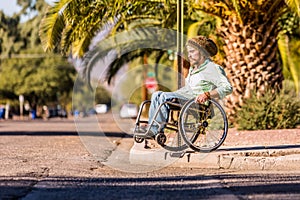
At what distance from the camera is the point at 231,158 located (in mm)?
9039

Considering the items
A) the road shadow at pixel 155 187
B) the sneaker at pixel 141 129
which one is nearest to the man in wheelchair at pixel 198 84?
the sneaker at pixel 141 129

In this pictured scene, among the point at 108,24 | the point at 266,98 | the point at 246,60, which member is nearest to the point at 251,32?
the point at 246,60

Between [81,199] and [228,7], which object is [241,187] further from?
[228,7]

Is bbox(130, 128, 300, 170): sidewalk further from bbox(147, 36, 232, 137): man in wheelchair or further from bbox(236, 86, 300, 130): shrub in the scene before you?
bbox(236, 86, 300, 130): shrub

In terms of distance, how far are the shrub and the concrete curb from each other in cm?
624

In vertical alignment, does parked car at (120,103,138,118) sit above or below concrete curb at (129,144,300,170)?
above

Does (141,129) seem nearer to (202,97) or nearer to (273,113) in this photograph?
(202,97)

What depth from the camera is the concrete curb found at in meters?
8.97

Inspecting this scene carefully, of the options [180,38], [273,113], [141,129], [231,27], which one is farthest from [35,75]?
[141,129]

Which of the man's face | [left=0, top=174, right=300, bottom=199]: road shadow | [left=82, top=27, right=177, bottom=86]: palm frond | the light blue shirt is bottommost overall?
[left=0, top=174, right=300, bottom=199]: road shadow

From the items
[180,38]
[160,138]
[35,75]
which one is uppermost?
[35,75]

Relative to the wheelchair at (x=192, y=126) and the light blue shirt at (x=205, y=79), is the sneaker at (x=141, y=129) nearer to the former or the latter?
the wheelchair at (x=192, y=126)

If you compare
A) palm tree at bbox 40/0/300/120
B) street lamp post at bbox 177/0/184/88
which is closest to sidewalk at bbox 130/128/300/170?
street lamp post at bbox 177/0/184/88

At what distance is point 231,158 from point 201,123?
0.63 m
